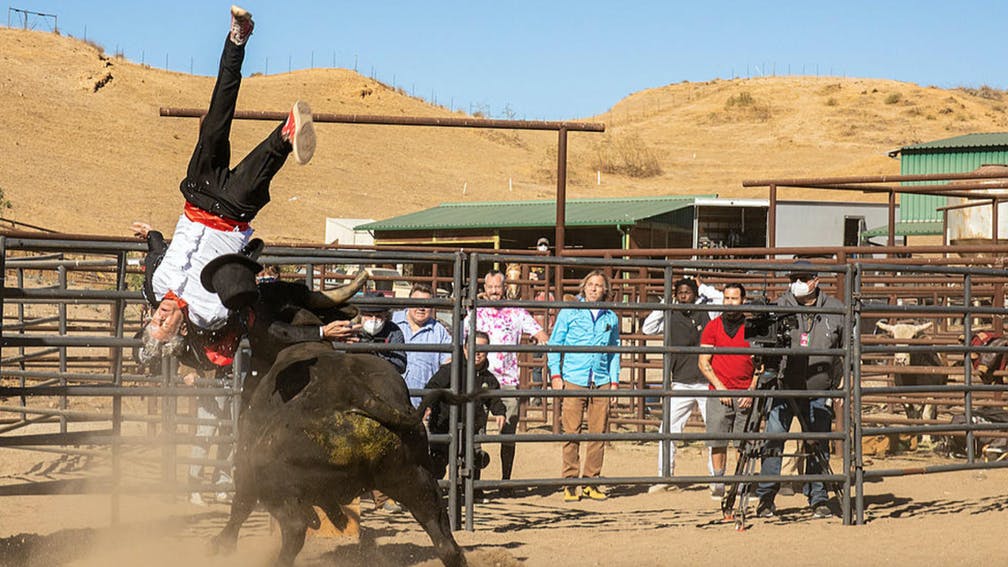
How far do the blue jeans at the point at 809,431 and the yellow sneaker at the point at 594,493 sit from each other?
123cm

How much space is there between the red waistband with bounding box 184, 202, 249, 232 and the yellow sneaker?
14.8ft

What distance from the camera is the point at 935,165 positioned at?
102ft

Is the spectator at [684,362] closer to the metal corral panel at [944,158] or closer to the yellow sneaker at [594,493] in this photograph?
the yellow sneaker at [594,493]

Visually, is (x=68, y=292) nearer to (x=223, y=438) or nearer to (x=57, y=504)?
(x=223, y=438)

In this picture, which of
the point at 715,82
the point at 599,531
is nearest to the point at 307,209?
the point at 599,531

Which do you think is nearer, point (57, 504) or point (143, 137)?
point (57, 504)

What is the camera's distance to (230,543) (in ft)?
18.5

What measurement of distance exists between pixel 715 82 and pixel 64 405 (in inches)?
3399

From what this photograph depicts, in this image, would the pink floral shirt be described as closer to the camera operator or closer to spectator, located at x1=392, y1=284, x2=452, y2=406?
spectator, located at x1=392, y1=284, x2=452, y2=406

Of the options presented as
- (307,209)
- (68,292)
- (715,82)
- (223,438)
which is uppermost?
(715,82)

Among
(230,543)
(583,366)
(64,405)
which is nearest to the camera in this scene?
(230,543)

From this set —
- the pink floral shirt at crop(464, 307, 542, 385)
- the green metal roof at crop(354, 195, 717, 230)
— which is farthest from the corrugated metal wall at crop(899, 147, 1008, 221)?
the pink floral shirt at crop(464, 307, 542, 385)

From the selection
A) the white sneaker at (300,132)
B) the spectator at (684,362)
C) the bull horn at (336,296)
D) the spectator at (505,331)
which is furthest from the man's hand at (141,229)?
the spectator at (684,362)

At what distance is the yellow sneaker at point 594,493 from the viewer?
8938mm
